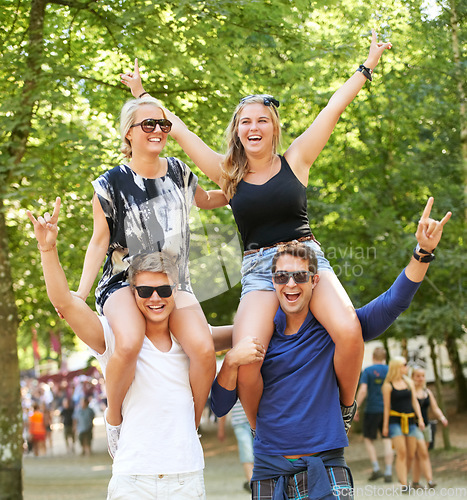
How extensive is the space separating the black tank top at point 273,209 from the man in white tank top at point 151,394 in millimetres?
531

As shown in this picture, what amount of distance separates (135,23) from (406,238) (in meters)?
6.06

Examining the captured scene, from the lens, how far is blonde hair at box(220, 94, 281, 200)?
4.00m

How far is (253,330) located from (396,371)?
24.9ft

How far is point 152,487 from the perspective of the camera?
3393 mm

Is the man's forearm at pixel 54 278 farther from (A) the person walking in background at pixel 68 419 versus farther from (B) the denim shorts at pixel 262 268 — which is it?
(A) the person walking in background at pixel 68 419

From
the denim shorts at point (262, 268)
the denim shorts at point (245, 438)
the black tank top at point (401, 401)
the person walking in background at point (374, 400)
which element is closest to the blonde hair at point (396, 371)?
the black tank top at point (401, 401)

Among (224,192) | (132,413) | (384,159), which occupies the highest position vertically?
(384,159)

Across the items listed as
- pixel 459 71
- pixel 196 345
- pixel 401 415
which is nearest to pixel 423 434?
pixel 401 415

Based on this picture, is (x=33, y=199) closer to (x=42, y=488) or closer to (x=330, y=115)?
(x=330, y=115)

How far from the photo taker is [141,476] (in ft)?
11.2

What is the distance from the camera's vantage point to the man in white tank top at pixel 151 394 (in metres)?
3.38

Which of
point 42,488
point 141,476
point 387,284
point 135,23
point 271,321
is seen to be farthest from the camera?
point 42,488

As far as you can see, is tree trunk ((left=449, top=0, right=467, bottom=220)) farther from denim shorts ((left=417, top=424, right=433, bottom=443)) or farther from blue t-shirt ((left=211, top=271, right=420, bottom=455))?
blue t-shirt ((left=211, top=271, right=420, bottom=455))

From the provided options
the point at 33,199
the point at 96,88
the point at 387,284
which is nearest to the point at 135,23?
the point at 96,88
